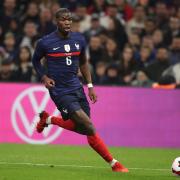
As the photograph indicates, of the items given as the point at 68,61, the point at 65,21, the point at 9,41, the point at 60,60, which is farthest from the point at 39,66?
the point at 9,41

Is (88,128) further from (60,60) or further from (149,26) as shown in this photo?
(149,26)

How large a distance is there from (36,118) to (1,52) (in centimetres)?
275

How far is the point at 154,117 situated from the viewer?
15922 millimetres

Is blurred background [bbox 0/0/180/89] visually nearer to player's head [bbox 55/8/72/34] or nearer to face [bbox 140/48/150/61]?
face [bbox 140/48/150/61]

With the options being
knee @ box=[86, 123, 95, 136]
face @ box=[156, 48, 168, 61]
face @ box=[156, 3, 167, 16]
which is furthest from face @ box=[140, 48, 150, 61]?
knee @ box=[86, 123, 95, 136]

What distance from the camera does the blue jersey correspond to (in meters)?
10.7

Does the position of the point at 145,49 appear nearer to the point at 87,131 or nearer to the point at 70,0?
the point at 70,0

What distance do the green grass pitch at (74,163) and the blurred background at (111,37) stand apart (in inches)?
99.2

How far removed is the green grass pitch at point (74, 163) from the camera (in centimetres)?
970

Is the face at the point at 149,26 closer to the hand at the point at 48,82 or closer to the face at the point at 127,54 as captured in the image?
the face at the point at 127,54

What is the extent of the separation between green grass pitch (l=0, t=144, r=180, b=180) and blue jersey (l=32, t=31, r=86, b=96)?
1198 mm

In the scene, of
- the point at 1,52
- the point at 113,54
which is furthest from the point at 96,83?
the point at 1,52

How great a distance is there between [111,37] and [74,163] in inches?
283

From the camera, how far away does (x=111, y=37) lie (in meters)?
18.5
